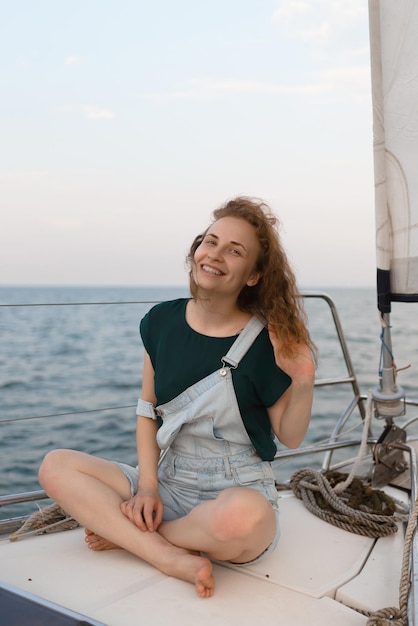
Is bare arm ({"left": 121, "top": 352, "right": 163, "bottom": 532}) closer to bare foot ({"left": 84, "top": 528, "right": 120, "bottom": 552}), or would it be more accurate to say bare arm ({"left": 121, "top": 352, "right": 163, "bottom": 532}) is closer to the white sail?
bare foot ({"left": 84, "top": 528, "right": 120, "bottom": 552})

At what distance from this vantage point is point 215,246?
5.43 ft

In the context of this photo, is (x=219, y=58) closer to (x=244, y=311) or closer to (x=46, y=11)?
(x=46, y=11)

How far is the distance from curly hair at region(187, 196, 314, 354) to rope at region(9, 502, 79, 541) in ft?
2.32

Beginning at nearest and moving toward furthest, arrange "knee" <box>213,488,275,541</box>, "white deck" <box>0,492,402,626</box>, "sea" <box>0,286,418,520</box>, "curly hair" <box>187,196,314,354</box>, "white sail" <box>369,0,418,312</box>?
"white deck" <box>0,492,402,626</box>, "knee" <box>213,488,275,541</box>, "curly hair" <box>187,196,314,354</box>, "white sail" <box>369,0,418,312</box>, "sea" <box>0,286,418,520</box>

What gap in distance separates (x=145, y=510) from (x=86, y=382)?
7342mm

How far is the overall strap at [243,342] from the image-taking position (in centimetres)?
159

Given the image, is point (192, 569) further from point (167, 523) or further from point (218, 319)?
point (218, 319)

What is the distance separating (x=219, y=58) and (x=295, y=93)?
27.0 inches

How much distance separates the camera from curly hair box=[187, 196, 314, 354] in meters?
1.67

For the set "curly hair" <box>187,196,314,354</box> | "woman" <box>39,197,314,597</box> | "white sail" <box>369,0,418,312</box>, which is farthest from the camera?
"white sail" <box>369,0,418,312</box>

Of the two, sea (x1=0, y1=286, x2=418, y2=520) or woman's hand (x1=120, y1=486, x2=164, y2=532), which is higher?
woman's hand (x1=120, y1=486, x2=164, y2=532)

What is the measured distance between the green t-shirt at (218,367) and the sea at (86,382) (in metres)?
0.21

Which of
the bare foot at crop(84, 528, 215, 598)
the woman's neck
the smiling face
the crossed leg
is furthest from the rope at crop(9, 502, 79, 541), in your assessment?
the smiling face

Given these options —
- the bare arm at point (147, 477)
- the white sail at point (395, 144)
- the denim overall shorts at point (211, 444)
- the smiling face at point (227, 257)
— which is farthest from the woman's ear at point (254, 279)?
the white sail at point (395, 144)
